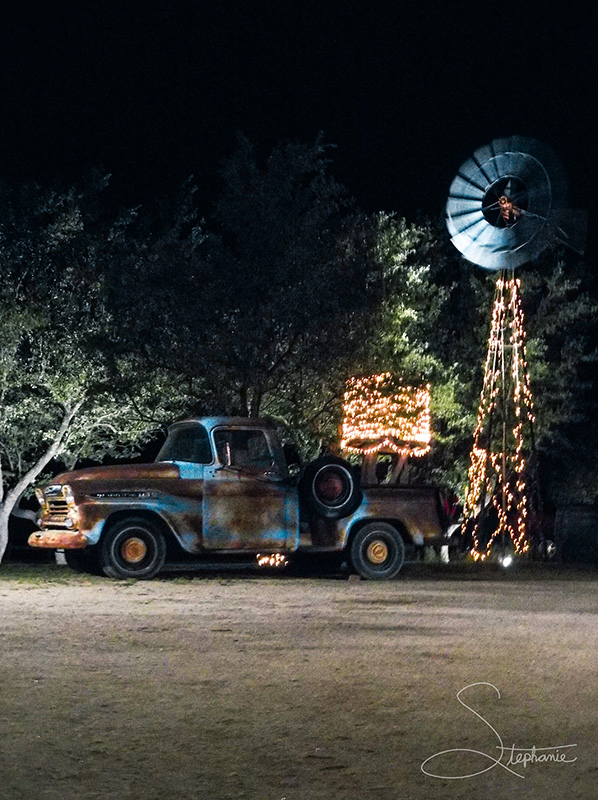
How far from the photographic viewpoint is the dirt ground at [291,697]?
6.79 meters

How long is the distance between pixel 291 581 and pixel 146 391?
6.52 metres

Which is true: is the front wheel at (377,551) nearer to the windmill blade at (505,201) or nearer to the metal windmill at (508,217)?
the metal windmill at (508,217)

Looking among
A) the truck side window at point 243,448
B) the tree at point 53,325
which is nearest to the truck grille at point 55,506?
the truck side window at point 243,448

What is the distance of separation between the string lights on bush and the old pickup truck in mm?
5612

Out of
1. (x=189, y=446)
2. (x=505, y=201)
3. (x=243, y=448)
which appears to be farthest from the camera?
(x=505, y=201)

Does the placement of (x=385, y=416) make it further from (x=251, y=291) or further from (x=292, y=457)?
(x=292, y=457)

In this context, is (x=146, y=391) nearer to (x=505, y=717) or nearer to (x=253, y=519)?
(x=253, y=519)

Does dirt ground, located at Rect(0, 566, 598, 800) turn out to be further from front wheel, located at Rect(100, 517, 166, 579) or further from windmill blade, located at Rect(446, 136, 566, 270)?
windmill blade, located at Rect(446, 136, 566, 270)

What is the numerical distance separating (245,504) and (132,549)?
1751 mm

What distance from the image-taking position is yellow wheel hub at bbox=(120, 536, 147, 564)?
62.7 ft

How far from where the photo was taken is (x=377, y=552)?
788 inches

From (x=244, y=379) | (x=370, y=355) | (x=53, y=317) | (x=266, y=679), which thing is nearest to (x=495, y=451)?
(x=370, y=355)

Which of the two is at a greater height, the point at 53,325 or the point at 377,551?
the point at 53,325

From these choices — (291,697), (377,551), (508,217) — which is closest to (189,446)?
(377,551)
